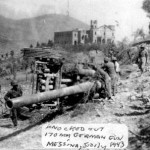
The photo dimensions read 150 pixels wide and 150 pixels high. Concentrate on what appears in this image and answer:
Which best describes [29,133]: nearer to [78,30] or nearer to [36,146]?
[36,146]

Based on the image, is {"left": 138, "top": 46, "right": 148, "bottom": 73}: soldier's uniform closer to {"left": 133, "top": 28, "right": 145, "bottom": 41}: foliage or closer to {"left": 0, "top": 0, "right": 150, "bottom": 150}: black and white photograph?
{"left": 0, "top": 0, "right": 150, "bottom": 150}: black and white photograph

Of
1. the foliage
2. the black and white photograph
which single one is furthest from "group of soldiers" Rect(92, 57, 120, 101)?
the foliage

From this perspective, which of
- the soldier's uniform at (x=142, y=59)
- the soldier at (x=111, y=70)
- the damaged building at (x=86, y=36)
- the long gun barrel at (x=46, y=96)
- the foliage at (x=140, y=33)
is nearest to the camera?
the long gun barrel at (x=46, y=96)

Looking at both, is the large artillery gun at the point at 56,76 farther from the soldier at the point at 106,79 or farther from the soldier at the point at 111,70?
the soldier at the point at 111,70

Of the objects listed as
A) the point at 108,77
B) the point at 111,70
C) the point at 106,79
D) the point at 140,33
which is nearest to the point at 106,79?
the point at 106,79

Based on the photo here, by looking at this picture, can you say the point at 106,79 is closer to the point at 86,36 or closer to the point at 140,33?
the point at 140,33

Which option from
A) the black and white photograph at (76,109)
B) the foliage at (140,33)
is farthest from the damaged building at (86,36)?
the black and white photograph at (76,109)
